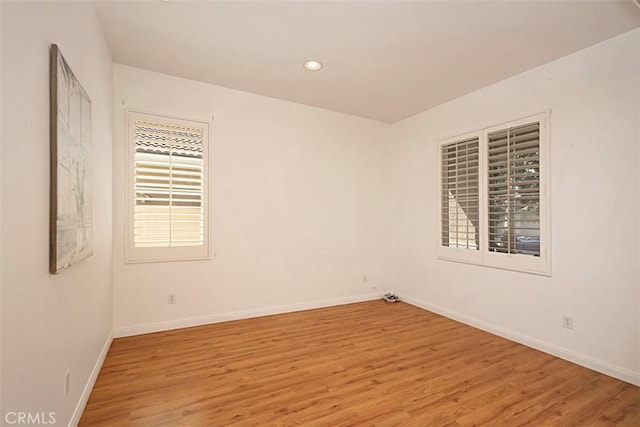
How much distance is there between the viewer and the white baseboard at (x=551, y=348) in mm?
2557

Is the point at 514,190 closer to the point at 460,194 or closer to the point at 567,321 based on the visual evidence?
the point at 460,194

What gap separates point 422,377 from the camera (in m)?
2.55

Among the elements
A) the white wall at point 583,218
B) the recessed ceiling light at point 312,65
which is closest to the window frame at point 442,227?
the white wall at point 583,218

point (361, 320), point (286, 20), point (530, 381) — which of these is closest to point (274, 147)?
point (286, 20)

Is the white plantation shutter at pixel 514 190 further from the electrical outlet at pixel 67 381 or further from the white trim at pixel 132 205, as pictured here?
the electrical outlet at pixel 67 381

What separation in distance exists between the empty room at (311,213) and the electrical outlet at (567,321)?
17 mm

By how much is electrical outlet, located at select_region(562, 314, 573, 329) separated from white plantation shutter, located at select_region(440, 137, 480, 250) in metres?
1.09

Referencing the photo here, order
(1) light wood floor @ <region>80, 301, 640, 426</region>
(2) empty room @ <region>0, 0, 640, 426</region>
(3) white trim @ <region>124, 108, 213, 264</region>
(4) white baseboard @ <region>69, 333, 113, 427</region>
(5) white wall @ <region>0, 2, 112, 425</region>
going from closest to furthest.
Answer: (5) white wall @ <region>0, 2, 112, 425</region> < (2) empty room @ <region>0, 0, 640, 426</region> < (4) white baseboard @ <region>69, 333, 113, 427</region> < (1) light wood floor @ <region>80, 301, 640, 426</region> < (3) white trim @ <region>124, 108, 213, 264</region>

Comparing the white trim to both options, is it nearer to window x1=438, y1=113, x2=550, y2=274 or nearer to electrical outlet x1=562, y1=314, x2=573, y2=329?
window x1=438, y1=113, x2=550, y2=274

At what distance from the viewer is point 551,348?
3.03 metres

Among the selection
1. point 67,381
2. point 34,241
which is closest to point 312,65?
point 34,241

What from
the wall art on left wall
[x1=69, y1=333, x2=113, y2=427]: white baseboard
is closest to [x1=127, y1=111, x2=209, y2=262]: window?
[x1=69, y1=333, x2=113, y2=427]: white baseboard

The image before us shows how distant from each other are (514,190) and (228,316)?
3608 mm

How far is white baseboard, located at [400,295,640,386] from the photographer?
2.56 meters
